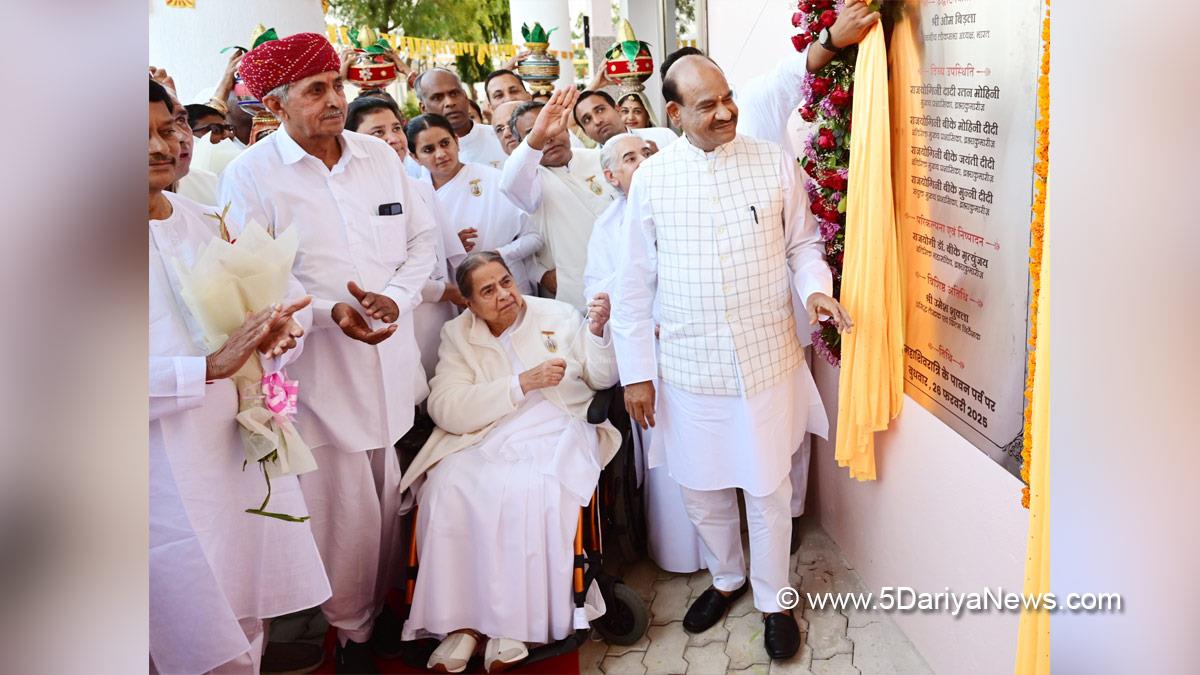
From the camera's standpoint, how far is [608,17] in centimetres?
1204

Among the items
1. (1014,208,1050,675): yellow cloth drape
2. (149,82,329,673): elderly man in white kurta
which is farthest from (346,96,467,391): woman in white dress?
(1014,208,1050,675): yellow cloth drape

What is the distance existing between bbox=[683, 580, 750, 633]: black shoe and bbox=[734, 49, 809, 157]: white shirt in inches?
61.8

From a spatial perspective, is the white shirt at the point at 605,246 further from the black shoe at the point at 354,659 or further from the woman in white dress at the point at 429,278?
the black shoe at the point at 354,659

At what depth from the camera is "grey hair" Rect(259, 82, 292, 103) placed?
9.32ft

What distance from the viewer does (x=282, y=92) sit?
9.38 ft

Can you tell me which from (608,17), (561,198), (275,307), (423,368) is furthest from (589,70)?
(275,307)

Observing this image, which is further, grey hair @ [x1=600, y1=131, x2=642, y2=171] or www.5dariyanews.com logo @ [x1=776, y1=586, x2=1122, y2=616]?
grey hair @ [x1=600, y1=131, x2=642, y2=171]

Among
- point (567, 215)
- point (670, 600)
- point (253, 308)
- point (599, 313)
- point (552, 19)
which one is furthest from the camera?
point (552, 19)

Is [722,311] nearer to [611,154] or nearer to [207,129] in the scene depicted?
[611,154]

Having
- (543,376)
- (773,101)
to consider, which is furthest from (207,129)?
(773,101)

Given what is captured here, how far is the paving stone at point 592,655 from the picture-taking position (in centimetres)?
306

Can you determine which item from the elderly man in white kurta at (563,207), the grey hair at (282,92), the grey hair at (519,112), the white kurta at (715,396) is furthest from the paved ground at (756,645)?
the grey hair at (519,112)

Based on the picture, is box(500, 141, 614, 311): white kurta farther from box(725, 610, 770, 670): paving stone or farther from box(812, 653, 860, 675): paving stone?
box(812, 653, 860, 675): paving stone

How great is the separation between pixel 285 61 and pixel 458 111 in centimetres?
216
